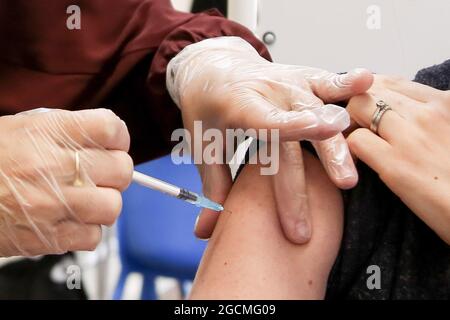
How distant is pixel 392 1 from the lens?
1625mm

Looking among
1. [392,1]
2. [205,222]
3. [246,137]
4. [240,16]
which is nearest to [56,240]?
[205,222]

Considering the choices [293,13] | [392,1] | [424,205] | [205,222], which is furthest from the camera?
[293,13]

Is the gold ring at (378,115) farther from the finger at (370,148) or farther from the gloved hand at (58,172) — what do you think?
the gloved hand at (58,172)

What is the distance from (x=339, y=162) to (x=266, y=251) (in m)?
0.16

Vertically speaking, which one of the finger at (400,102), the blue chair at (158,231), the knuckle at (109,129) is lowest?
the blue chair at (158,231)

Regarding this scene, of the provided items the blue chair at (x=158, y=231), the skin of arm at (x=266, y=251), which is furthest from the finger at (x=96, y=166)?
the blue chair at (x=158, y=231)

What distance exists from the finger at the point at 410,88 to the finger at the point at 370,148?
0.32ft

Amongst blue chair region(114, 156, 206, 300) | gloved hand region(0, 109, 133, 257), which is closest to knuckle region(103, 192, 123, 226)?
gloved hand region(0, 109, 133, 257)

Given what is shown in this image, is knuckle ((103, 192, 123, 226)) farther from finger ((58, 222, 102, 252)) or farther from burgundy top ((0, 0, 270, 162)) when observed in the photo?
burgundy top ((0, 0, 270, 162))

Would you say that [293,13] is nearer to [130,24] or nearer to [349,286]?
[130,24]

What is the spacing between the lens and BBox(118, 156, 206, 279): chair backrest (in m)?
1.49

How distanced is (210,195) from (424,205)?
377 millimetres

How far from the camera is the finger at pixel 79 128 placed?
2.04 ft

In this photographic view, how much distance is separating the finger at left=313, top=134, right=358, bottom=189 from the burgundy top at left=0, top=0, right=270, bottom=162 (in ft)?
1.52
